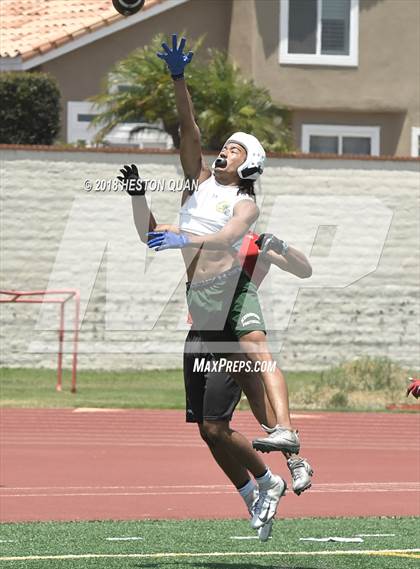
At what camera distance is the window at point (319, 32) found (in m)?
33.1

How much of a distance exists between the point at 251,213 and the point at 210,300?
62 cm

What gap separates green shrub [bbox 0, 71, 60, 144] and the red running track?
8.57m

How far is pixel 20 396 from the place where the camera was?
881 inches

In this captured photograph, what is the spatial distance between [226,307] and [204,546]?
6.21ft

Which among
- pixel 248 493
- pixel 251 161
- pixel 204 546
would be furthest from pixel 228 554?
pixel 251 161

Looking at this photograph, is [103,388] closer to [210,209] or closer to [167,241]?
[210,209]

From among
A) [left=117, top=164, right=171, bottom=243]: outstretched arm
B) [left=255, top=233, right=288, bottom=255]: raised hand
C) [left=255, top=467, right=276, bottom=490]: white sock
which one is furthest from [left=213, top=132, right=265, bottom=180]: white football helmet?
[left=255, top=467, right=276, bottom=490]: white sock

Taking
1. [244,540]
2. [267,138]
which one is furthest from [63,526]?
[267,138]

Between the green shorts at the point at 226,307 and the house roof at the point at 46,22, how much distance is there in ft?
73.2

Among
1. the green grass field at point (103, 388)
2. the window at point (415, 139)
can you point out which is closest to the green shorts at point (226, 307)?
the green grass field at point (103, 388)

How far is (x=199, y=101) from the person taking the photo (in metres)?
28.2

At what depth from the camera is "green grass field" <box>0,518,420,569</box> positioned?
32.5ft

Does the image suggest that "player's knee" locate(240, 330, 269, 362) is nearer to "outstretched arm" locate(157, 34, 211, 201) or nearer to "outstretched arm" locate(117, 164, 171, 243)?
"outstretched arm" locate(117, 164, 171, 243)

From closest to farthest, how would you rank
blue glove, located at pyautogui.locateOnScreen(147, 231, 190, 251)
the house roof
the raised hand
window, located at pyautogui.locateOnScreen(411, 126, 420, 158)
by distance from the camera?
blue glove, located at pyautogui.locateOnScreen(147, 231, 190, 251)
the raised hand
the house roof
window, located at pyautogui.locateOnScreen(411, 126, 420, 158)
